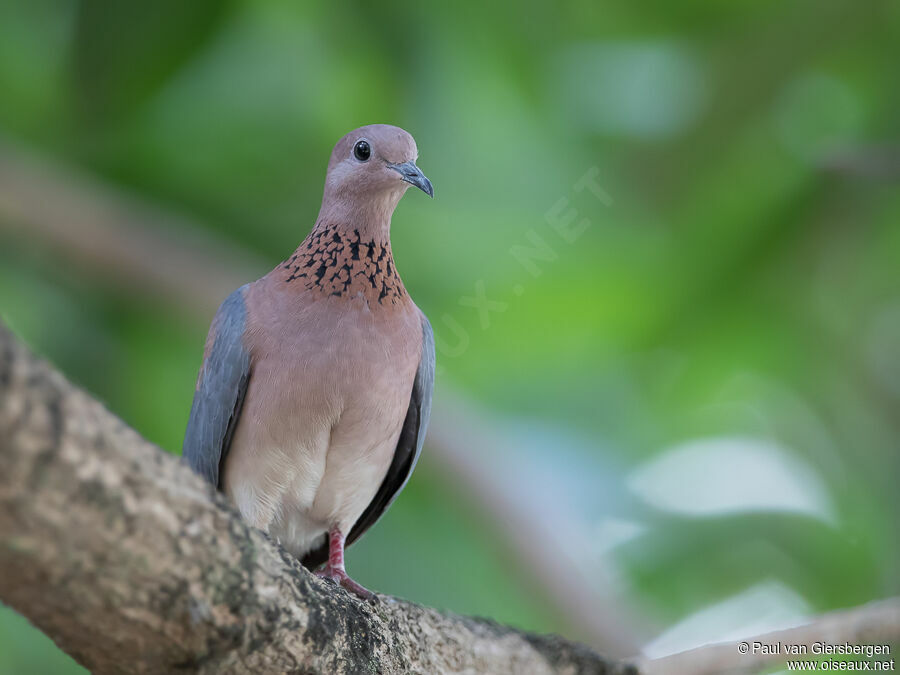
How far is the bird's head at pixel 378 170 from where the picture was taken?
2.94 metres

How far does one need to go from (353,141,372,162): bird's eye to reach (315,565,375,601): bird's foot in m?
1.30

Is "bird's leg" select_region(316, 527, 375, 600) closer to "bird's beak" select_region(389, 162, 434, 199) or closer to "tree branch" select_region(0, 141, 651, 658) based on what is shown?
"bird's beak" select_region(389, 162, 434, 199)

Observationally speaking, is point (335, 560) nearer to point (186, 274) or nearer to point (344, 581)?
point (344, 581)

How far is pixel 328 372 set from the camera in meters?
2.69

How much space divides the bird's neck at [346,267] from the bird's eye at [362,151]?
0.75ft

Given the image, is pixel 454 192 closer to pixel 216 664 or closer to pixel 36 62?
pixel 36 62

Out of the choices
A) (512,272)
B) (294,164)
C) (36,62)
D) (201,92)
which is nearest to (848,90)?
(512,272)

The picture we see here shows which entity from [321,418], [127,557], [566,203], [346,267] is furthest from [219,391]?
[566,203]

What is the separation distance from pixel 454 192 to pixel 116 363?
2293mm

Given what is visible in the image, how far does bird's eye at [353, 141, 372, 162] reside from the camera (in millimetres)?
3006

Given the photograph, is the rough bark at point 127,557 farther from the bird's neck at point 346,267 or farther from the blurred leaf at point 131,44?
the blurred leaf at point 131,44

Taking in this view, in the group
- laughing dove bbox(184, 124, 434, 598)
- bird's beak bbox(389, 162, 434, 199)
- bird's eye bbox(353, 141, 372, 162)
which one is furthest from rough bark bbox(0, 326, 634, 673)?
bird's eye bbox(353, 141, 372, 162)

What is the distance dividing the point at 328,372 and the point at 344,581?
670 mm

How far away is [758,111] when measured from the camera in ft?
17.7
